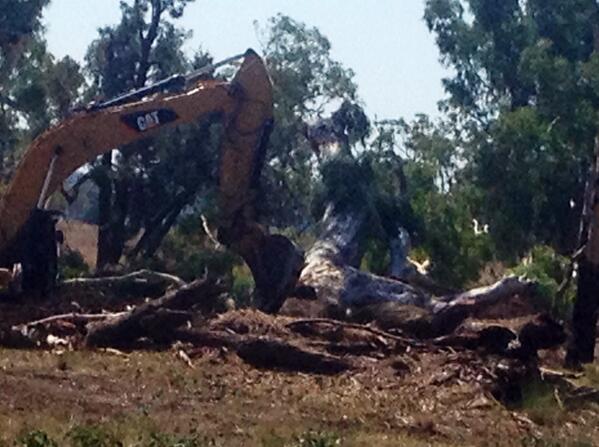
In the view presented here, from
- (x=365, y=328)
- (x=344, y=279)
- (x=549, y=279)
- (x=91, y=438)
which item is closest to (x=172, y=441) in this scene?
(x=91, y=438)

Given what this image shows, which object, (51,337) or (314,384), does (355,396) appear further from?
(51,337)

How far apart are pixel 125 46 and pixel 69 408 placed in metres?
18.6

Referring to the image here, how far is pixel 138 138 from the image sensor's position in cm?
1920

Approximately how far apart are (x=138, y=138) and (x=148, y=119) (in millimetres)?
311

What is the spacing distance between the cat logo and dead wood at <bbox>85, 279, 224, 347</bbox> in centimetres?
272

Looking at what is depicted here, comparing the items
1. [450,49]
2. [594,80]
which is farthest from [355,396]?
[450,49]

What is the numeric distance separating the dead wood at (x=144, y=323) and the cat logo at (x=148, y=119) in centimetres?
272

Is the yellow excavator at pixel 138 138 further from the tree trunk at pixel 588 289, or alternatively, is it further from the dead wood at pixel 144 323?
the tree trunk at pixel 588 289

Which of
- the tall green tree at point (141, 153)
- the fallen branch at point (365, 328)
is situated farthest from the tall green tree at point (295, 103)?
the fallen branch at point (365, 328)

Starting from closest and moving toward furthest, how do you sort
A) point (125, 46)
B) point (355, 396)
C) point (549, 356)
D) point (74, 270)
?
point (355, 396) → point (549, 356) → point (74, 270) → point (125, 46)

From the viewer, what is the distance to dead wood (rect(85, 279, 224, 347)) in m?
16.4

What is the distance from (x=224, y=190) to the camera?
19.8 metres

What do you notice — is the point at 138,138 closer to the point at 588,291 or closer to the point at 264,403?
the point at 588,291

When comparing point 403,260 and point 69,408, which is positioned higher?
point 403,260
